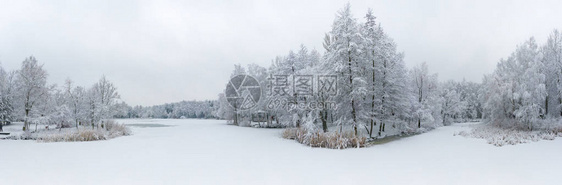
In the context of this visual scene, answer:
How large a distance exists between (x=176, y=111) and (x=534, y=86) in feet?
403

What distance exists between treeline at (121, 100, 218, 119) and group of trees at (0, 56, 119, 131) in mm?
77104

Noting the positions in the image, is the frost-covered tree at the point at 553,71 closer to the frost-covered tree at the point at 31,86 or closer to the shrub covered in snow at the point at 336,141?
the shrub covered in snow at the point at 336,141

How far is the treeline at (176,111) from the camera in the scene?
11631cm

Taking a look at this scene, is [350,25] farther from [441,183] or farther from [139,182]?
[139,182]

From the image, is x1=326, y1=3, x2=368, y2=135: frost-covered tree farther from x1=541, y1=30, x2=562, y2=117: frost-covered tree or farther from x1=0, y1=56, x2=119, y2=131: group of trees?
x1=0, y1=56, x2=119, y2=131: group of trees

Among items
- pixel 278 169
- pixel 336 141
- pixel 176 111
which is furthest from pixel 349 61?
pixel 176 111

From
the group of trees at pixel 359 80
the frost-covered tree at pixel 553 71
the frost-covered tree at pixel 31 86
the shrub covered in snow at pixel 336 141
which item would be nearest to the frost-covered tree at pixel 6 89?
the frost-covered tree at pixel 31 86

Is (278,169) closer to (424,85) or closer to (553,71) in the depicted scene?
(553,71)

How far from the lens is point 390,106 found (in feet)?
81.1

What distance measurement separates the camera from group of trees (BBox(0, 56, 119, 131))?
25.9 meters

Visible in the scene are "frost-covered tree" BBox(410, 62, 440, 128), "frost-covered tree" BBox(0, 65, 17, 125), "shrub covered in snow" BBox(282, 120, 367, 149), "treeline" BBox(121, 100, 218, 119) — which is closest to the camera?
"shrub covered in snow" BBox(282, 120, 367, 149)

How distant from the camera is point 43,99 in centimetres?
2703

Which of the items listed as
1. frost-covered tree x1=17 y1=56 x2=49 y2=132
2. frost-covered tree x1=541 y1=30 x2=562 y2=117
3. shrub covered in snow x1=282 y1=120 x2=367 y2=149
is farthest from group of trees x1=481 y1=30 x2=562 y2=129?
frost-covered tree x1=17 y1=56 x2=49 y2=132

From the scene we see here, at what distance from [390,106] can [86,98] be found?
33.6 metres
